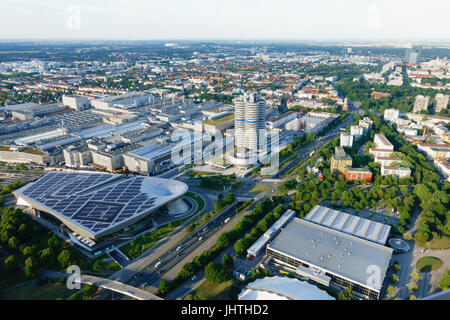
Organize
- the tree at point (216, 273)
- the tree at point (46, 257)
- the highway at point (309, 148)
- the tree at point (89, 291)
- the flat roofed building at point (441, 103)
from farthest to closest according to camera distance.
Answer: the flat roofed building at point (441, 103), the highway at point (309, 148), the tree at point (46, 257), the tree at point (216, 273), the tree at point (89, 291)

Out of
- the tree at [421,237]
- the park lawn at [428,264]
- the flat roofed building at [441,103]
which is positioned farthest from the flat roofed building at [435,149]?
the flat roofed building at [441,103]

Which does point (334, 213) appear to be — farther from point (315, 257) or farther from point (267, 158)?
point (267, 158)

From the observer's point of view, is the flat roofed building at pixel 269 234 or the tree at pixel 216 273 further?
the flat roofed building at pixel 269 234

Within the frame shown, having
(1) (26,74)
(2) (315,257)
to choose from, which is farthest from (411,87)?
(1) (26,74)

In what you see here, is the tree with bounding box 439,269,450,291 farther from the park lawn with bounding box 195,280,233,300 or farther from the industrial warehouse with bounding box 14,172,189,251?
the industrial warehouse with bounding box 14,172,189,251

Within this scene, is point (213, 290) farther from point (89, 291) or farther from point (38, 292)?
→ point (38, 292)

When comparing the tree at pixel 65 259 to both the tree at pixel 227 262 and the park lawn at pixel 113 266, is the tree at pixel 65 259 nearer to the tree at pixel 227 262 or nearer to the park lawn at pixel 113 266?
the park lawn at pixel 113 266

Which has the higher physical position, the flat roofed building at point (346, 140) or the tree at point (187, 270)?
the flat roofed building at point (346, 140)

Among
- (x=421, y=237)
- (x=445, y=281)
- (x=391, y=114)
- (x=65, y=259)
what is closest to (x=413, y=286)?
(x=445, y=281)

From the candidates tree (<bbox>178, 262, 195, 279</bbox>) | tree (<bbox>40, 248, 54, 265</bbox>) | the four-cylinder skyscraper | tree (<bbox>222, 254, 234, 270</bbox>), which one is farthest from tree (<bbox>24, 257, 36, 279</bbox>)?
the four-cylinder skyscraper
